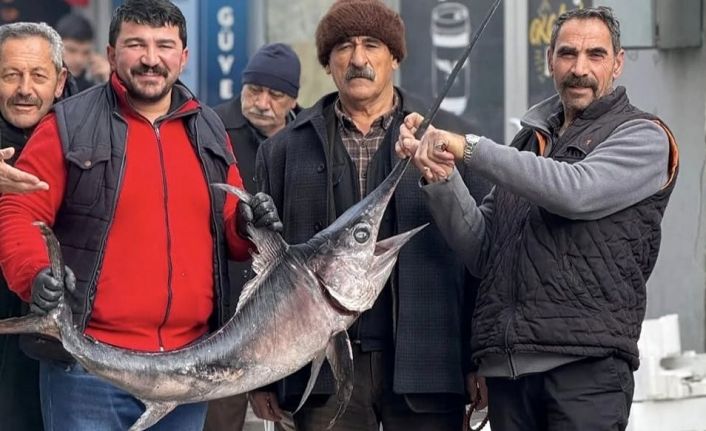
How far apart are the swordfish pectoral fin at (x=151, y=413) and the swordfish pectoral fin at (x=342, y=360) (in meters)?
0.50

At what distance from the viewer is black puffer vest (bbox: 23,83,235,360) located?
4871 millimetres

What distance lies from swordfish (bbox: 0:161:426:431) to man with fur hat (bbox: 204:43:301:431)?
7.35 feet

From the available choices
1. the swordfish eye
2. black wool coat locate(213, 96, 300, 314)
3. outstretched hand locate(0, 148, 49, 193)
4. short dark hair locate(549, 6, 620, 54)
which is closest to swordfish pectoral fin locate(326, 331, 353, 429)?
the swordfish eye

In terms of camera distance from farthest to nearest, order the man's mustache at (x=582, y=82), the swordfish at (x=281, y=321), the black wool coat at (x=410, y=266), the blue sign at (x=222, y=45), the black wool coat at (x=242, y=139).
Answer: the blue sign at (x=222, y=45), the black wool coat at (x=242, y=139), the black wool coat at (x=410, y=266), the man's mustache at (x=582, y=82), the swordfish at (x=281, y=321)

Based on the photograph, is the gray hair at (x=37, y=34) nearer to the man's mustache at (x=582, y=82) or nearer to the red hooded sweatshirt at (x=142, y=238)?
the red hooded sweatshirt at (x=142, y=238)

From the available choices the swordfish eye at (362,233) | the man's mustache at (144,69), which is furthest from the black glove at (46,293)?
the swordfish eye at (362,233)

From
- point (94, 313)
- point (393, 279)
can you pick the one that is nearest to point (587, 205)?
point (393, 279)

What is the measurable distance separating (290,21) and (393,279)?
663cm

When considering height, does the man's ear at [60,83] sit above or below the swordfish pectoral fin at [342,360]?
above

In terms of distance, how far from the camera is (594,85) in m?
5.09

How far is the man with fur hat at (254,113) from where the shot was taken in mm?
7262

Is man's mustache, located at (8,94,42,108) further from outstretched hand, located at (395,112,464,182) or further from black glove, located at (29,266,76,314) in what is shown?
outstretched hand, located at (395,112,464,182)

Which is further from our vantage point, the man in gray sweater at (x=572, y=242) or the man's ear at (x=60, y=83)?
the man's ear at (x=60, y=83)

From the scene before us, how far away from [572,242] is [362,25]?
1.09 m
